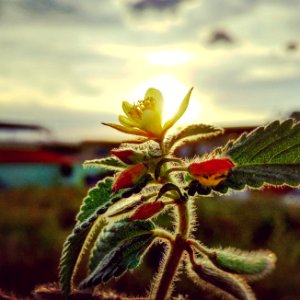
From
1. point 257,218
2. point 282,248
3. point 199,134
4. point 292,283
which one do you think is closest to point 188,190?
point 199,134

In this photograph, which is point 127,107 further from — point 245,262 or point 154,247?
point 154,247

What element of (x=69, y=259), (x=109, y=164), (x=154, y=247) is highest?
(x=109, y=164)

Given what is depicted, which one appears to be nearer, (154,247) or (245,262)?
(245,262)

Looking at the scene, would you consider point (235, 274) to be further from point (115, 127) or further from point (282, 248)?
point (282, 248)

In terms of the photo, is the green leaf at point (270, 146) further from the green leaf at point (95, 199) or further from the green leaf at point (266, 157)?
the green leaf at point (95, 199)

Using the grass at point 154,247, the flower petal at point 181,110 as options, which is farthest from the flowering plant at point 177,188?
the grass at point 154,247

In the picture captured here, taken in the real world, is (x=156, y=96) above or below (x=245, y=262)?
A: above

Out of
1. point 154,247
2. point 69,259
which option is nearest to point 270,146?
point 69,259
